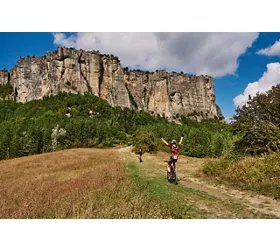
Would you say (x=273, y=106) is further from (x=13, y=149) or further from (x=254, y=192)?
(x=13, y=149)

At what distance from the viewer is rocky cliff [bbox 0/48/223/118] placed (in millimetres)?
119188

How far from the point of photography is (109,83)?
133 metres

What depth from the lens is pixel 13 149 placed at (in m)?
59.3

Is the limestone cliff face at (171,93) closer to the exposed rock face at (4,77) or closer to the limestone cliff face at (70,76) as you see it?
the limestone cliff face at (70,76)

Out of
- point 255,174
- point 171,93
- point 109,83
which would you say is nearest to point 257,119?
point 255,174

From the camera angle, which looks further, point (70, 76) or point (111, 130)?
point (70, 76)

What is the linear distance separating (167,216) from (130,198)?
6.65 feet

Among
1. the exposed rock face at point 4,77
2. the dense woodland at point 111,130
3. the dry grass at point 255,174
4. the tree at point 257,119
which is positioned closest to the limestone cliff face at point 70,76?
the dense woodland at point 111,130

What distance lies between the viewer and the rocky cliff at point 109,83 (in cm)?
11919

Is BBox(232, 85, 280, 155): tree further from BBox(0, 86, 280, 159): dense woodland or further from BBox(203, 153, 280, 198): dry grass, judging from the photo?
BBox(203, 153, 280, 198): dry grass

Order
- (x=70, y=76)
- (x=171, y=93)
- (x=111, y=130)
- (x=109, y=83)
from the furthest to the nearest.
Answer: (x=171, y=93) → (x=109, y=83) → (x=70, y=76) → (x=111, y=130)

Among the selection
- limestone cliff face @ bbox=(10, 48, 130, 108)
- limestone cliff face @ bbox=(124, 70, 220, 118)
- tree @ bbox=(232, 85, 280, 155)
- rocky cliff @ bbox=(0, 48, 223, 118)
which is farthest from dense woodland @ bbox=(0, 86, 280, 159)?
limestone cliff face @ bbox=(124, 70, 220, 118)

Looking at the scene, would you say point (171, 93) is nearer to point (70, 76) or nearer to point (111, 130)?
point (70, 76)

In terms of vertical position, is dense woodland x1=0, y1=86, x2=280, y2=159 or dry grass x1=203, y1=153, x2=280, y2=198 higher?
dense woodland x1=0, y1=86, x2=280, y2=159
